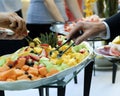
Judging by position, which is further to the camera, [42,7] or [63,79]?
[42,7]

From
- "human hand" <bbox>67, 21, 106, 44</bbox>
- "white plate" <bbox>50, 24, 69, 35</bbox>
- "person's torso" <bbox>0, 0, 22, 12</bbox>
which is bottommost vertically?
"white plate" <bbox>50, 24, 69, 35</bbox>

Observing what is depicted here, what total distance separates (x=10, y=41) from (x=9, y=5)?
0.18m

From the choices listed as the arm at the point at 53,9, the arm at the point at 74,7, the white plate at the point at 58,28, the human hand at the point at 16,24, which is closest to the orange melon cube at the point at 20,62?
the human hand at the point at 16,24

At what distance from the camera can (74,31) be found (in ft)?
2.39

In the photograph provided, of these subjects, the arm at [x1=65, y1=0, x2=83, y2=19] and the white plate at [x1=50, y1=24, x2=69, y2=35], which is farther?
the arm at [x1=65, y1=0, x2=83, y2=19]

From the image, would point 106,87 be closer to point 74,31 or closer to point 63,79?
point 74,31

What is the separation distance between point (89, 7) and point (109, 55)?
389mm

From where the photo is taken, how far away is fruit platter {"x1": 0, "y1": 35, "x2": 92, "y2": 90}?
1.73 ft

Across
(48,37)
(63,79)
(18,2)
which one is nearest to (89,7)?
(18,2)

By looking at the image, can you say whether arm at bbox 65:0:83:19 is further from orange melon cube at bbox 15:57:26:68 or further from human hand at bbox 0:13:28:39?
orange melon cube at bbox 15:57:26:68

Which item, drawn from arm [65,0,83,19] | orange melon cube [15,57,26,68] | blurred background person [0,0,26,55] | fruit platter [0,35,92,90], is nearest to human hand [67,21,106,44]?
fruit platter [0,35,92,90]

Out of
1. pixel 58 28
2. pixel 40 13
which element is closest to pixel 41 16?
pixel 40 13

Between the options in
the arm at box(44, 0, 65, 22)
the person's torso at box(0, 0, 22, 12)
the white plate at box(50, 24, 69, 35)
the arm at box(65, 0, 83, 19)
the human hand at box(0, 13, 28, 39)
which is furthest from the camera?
the arm at box(65, 0, 83, 19)

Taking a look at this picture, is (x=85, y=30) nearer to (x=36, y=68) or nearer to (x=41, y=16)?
(x=36, y=68)
